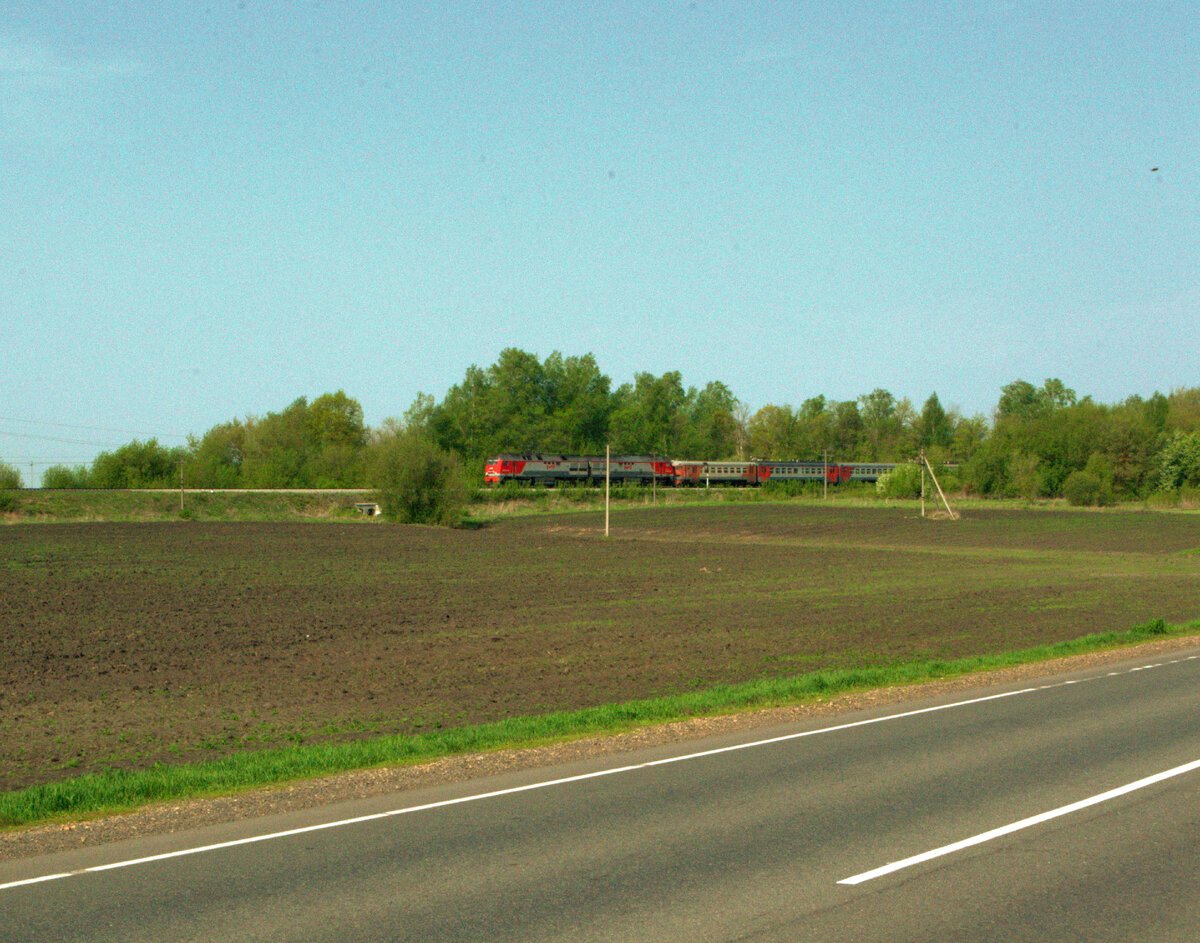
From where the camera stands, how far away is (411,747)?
41.0 feet

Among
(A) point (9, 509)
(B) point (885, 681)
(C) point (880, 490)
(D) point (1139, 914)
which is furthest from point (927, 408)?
(D) point (1139, 914)

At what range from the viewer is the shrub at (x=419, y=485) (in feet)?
248

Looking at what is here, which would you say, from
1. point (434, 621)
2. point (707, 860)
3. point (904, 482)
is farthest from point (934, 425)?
point (707, 860)

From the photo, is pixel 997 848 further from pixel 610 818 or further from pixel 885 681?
pixel 885 681

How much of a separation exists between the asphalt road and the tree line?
68.1 metres

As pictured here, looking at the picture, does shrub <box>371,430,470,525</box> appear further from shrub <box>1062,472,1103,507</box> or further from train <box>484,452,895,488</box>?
shrub <box>1062,472,1103,507</box>

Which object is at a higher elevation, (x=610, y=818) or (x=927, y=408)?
(x=927, y=408)

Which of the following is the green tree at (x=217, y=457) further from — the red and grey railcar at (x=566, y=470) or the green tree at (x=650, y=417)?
the green tree at (x=650, y=417)

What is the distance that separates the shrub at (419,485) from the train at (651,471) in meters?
34.5

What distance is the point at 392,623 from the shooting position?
85.6 feet

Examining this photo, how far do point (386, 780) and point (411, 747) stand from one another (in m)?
1.79

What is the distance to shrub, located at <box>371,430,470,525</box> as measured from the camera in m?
75.5

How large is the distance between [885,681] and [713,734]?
5.60 metres

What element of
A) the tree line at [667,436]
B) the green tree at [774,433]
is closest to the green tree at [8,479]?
the tree line at [667,436]
